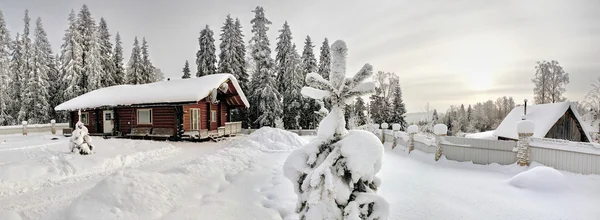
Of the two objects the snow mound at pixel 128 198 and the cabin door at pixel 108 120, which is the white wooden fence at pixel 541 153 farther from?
the cabin door at pixel 108 120

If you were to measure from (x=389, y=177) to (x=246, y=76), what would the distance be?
2590 cm

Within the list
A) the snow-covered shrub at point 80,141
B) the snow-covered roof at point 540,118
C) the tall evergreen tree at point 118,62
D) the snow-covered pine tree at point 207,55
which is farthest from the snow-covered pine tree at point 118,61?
the snow-covered roof at point 540,118

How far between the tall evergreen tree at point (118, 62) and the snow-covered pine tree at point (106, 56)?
0.79m

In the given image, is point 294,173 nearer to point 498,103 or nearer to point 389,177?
point 389,177

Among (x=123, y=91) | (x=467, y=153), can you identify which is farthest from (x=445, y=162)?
(x=123, y=91)

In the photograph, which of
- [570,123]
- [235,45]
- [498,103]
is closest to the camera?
[570,123]

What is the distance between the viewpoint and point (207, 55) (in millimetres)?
33500

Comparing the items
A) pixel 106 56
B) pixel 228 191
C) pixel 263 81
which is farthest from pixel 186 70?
pixel 228 191

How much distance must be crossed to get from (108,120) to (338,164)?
82.0 feet

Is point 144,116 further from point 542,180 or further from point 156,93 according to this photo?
point 542,180

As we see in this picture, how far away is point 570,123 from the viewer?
17.7 metres

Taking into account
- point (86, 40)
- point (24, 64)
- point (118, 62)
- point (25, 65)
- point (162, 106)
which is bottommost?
point (162, 106)

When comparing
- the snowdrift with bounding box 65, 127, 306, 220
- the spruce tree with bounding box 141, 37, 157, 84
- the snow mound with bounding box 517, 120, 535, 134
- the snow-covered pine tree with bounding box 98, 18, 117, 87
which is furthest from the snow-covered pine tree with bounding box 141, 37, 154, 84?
the snow mound with bounding box 517, 120, 535, 134

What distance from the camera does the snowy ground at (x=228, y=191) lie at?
5707 millimetres
